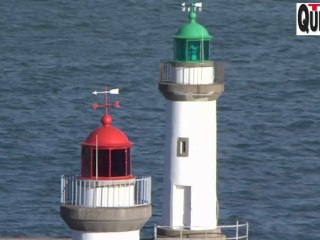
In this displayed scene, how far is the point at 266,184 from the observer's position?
3966 cm

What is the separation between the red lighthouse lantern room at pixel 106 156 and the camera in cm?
2092

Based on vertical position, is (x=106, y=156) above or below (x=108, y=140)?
below

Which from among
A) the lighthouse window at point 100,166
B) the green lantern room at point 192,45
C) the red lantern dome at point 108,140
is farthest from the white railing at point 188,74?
the lighthouse window at point 100,166

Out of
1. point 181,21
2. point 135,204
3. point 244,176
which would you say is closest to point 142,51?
point 181,21

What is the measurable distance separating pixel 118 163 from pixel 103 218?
2.17 ft

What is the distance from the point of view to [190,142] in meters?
27.4

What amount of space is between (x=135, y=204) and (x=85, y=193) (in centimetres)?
53

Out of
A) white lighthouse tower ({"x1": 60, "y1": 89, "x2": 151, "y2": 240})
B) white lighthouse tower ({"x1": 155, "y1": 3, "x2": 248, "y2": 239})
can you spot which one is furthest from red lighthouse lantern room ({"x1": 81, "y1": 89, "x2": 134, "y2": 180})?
white lighthouse tower ({"x1": 155, "y1": 3, "x2": 248, "y2": 239})

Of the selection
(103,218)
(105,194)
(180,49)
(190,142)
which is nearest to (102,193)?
(105,194)

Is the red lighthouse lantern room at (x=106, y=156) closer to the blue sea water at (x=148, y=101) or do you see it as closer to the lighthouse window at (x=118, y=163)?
the lighthouse window at (x=118, y=163)

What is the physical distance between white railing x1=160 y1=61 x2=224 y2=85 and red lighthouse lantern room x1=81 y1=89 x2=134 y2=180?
6810 millimetres

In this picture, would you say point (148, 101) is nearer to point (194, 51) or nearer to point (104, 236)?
point (194, 51)

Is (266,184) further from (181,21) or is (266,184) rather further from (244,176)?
(181,21)

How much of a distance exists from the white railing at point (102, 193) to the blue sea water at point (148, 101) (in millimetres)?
12405
